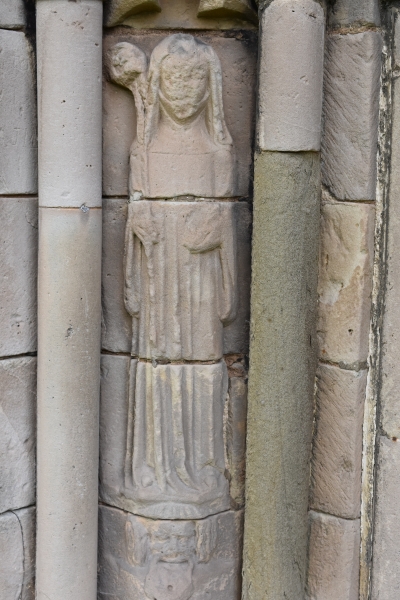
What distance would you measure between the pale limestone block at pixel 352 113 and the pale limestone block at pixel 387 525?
43.3 inches

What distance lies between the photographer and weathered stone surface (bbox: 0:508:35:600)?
128 inches

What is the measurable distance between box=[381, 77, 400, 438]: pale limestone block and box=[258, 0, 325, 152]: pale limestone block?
391mm

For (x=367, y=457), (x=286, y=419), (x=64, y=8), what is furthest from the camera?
(x=367, y=457)

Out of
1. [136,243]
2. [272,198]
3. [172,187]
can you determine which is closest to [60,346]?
[136,243]

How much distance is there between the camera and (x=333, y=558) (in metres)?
3.28

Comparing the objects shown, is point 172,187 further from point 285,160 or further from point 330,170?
point 330,170

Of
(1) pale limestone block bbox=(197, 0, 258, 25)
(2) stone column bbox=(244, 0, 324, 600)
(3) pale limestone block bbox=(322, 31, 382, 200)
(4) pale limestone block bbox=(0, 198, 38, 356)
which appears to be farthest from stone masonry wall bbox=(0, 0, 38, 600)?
(3) pale limestone block bbox=(322, 31, 382, 200)

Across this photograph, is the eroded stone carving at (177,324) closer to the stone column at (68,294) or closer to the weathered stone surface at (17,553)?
the stone column at (68,294)

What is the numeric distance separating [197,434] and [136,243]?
0.83 m

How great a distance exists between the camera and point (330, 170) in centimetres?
312

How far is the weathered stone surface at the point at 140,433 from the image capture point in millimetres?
3137

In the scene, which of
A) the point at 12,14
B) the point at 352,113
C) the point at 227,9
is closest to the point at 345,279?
the point at 352,113

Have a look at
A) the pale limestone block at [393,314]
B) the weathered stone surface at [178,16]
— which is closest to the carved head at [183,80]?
the weathered stone surface at [178,16]

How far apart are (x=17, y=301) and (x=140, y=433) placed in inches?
29.6
